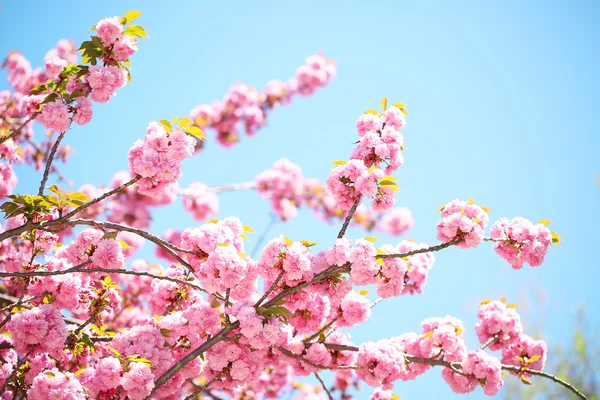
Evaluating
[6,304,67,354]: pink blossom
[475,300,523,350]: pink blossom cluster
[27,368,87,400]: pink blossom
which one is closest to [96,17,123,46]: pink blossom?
[6,304,67,354]: pink blossom

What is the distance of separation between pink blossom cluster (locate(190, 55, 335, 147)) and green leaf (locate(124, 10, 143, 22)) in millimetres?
5716

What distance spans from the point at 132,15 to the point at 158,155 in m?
1.25

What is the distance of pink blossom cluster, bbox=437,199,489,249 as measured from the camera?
3686 mm

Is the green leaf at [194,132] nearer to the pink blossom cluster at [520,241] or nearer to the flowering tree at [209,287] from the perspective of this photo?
the flowering tree at [209,287]

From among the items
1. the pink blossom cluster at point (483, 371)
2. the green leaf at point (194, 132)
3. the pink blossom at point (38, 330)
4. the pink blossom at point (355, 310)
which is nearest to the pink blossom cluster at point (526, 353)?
the pink blossom cluster at point (483, 371)

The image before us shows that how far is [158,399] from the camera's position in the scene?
441 cm

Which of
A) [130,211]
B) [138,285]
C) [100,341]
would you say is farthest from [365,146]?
[130,211]

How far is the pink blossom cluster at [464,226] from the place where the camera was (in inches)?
145

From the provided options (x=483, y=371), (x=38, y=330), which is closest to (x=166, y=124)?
(x=38, y=330)

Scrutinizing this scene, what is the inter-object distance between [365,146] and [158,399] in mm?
2581

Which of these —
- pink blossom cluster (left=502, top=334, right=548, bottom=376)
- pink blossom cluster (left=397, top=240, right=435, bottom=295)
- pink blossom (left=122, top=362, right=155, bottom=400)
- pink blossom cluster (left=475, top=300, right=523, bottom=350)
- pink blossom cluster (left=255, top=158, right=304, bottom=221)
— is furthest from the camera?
pink blossom cluster (left=255, top=158, right=304, bottom=221)

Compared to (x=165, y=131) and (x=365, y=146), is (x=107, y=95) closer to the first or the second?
(x=165, y=131)

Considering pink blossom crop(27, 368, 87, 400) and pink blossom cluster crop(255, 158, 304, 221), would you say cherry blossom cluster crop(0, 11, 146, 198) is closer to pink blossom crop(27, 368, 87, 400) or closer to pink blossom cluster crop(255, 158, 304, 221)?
pink blossom crop(27, 368, 87, 400)

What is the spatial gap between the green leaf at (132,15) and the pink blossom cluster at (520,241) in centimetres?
314
